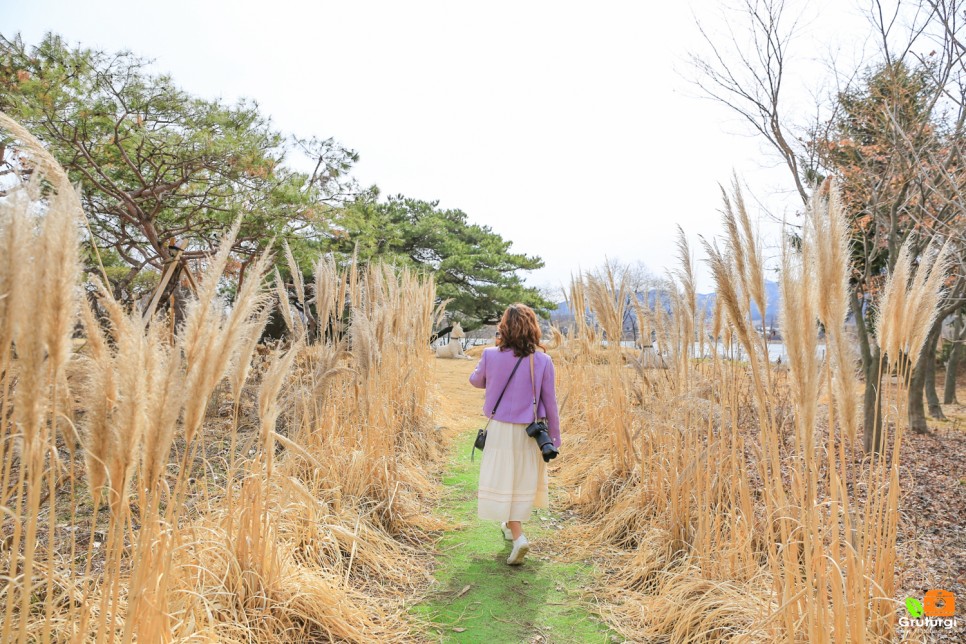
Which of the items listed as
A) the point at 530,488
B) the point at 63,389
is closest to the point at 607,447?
the point at 530,488

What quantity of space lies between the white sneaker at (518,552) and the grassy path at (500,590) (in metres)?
0.03

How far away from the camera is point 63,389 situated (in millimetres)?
1281

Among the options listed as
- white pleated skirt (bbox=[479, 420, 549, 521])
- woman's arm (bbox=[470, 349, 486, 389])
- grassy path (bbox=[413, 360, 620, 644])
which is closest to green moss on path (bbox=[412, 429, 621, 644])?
grassy path (bbox=[413, 360, 620, 644])

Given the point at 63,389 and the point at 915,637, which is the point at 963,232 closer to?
the point at 915,637

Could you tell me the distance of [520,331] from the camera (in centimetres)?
312

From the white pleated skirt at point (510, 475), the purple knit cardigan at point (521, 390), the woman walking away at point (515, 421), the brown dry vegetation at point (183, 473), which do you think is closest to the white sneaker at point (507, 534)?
the woman walking away at point (515, 421)

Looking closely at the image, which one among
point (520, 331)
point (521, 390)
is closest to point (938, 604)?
point (521, 390)

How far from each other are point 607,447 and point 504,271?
14.4 metres

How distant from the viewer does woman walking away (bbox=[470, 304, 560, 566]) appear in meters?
3.02

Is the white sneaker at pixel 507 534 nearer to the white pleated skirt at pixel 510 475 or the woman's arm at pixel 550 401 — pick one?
the white pleated skirt at pixel 510 475

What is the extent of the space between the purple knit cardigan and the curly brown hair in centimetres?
4

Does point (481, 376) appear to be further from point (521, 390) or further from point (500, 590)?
point (500, 590)

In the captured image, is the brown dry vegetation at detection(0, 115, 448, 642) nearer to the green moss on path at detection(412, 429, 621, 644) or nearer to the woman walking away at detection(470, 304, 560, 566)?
the green moss on path at detection(412, 429, 621, 644)

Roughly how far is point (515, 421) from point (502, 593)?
884 millimetres
